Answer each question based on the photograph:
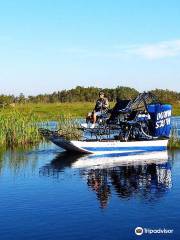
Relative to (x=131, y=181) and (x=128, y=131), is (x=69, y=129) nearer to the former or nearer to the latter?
(x=128, y=131)

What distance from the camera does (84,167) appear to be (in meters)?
31.4

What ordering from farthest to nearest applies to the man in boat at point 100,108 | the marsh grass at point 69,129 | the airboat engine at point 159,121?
the airboat engine at point 159,121
the marsh grass at point 69,129
the man in boat at point 100,108

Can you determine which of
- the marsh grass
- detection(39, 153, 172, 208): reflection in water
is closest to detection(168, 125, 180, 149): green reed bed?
the marsh grass

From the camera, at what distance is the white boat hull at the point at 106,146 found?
122 feet

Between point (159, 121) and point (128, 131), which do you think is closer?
point (128, 131)

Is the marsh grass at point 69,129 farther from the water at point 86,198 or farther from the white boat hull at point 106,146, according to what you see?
the water at point 86,198

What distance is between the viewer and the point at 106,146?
123 ft

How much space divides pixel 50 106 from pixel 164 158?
2128 inches

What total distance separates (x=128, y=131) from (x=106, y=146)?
210 centimetres

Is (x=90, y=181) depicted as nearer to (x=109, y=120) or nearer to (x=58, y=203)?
(x=58, y=203)

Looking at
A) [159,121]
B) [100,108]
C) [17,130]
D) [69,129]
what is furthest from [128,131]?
[17,130]

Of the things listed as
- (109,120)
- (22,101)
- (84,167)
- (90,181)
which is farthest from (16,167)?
(22,101)

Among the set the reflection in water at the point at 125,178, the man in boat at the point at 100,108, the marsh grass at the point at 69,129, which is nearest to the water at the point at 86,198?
the reflection in water at the point at 125,178

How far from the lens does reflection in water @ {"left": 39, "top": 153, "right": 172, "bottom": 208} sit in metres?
23.2
